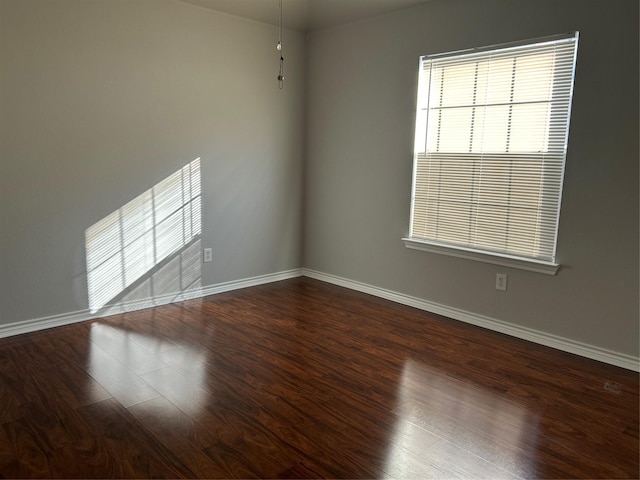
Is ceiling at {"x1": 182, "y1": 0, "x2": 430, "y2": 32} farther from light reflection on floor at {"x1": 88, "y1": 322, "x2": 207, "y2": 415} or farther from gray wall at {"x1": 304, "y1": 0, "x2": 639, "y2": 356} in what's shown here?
light reflection on floor at {"x1": 88, "y1": 322, "x2": 207, "y2": 415}

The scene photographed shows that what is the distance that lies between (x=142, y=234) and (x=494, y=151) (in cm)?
270

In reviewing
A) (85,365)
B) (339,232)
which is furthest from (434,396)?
(339,232)

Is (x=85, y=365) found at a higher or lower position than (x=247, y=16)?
lower

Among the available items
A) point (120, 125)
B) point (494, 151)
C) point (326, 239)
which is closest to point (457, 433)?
point (494, 151)

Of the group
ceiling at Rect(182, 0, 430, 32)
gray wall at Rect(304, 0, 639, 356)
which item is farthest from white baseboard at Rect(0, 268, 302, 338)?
ceiling at Rect(182, 0, 430, 32)

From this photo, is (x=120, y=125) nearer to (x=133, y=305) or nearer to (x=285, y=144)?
(x=133, y=305)

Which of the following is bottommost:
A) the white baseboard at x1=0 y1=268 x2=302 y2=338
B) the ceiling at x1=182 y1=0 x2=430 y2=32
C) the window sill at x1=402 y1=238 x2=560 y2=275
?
the white baseboard at x1=0 y1=268 x2=302 y2=338

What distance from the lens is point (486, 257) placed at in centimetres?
344

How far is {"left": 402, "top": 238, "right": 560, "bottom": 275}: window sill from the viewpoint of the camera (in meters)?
3.15

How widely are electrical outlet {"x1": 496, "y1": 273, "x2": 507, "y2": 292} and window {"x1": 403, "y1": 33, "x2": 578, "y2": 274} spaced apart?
0.35 feet

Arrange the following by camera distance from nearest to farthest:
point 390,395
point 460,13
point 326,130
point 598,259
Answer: point 390,395, point 598,259, point 460,13, point 326,130

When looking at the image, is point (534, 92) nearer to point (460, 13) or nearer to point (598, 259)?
point (460, 13)

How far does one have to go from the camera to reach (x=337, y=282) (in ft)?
15.2

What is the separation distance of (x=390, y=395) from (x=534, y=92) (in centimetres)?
218
